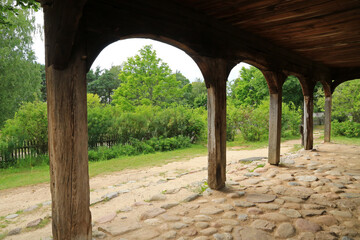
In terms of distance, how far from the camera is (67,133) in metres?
2.47

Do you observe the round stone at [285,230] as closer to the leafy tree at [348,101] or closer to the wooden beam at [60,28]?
the wooden beam at [60,28]

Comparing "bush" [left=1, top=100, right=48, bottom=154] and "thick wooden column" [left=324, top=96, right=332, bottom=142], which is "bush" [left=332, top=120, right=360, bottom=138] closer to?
"thick wooden column" [left=324, top=96, right=332, bottom=142]

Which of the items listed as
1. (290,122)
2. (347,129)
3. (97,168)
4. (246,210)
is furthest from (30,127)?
(347,129)

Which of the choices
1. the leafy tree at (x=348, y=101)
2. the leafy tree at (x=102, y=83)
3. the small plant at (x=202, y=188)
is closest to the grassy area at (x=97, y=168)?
the small plant at (x=202, y=188)

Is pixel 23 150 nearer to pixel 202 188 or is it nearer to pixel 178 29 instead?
pixel 202 188

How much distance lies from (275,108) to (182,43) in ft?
11.8

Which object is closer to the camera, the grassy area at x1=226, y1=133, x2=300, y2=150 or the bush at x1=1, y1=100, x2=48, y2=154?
the bush at x1=1, y1=100, x2=48, y2=154

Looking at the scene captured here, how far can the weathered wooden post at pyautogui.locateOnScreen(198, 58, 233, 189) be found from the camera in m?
4.32

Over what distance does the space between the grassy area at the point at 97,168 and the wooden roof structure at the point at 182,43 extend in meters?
4.17

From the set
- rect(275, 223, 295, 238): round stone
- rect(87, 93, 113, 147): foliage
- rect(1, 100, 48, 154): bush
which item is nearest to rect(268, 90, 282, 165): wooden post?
rect(275, 223, 295, 238): round stone

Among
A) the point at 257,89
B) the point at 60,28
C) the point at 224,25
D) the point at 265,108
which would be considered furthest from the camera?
the point at 257,89

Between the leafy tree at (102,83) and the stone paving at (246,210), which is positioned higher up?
the leafy tree at (102,83)

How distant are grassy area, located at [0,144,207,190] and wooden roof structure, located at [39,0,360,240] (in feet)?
13.7

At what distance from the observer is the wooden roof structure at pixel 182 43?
2428 mm
